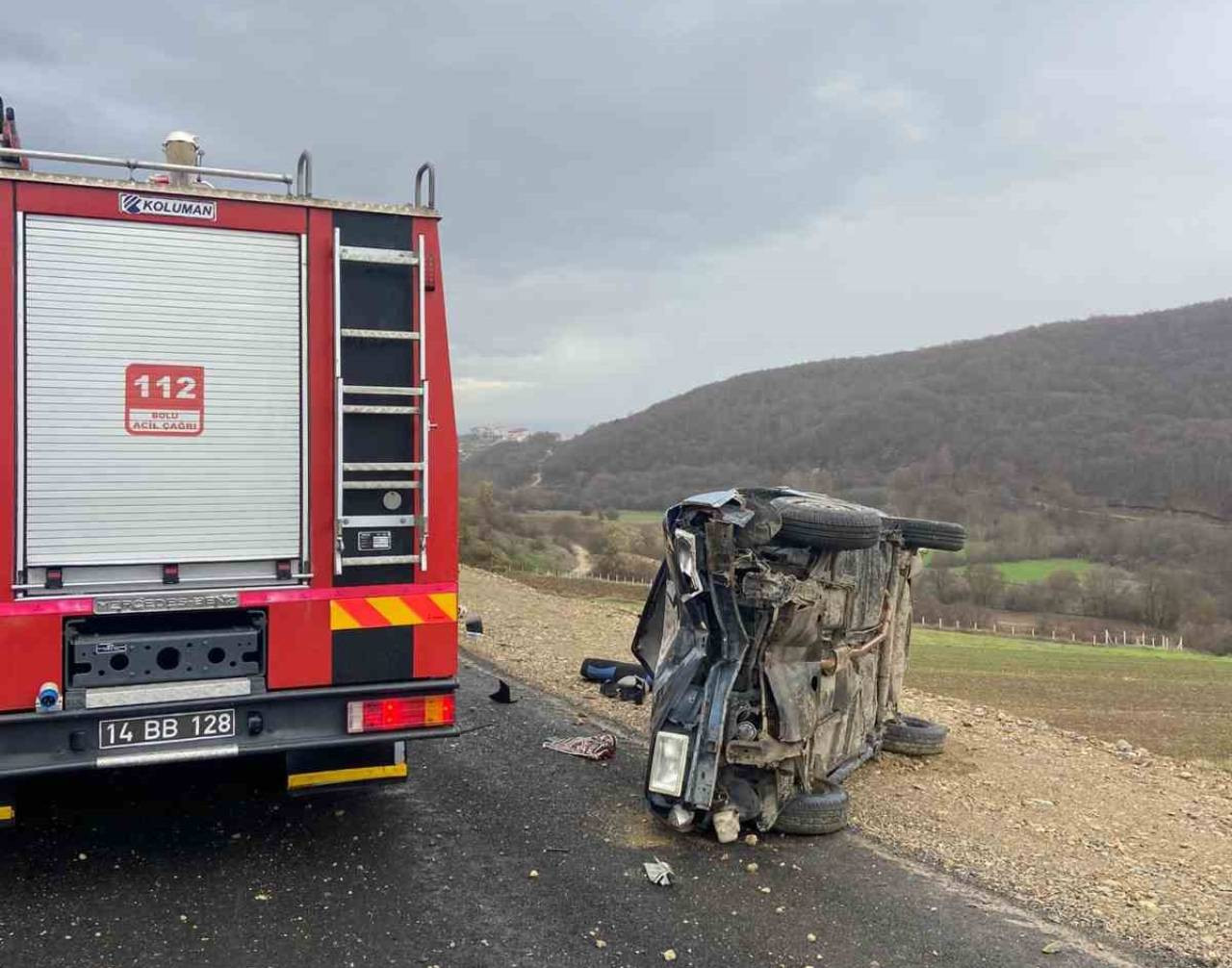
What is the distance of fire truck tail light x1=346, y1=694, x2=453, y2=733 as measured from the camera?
486 centimetres

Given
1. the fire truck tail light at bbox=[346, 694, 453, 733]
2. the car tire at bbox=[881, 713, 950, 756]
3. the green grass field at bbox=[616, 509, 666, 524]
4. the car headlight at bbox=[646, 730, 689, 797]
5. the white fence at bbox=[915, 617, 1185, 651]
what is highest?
the fire truck tail light at bbox=[346, 694, 453, 733]

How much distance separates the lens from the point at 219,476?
4641mm

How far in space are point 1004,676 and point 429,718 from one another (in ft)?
84.9

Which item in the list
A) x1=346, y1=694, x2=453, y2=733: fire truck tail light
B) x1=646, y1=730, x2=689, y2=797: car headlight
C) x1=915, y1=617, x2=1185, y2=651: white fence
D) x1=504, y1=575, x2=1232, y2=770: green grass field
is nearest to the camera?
x1=346, y1=694, x2=453, y2=733: fire truck tail light

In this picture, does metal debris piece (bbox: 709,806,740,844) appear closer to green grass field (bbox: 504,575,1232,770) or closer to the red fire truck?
the red fire truck

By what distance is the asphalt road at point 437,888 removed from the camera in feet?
→ 13.5

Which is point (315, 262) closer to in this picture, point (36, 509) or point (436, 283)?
point (436, 283)

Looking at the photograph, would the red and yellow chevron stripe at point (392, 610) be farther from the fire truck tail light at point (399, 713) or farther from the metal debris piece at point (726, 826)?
the metal debris piece at point (726, 826)

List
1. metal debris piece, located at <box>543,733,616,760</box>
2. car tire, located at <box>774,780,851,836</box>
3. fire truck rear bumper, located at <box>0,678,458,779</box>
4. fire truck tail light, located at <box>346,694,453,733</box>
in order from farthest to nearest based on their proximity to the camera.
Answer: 1. metal debris piece, located at <box>543,733,616,760</box>
2. car tire, located at <box>774,780,851,836</box>
3. fire truck tail light, located at <box>346,694,453,733</box>
4. fire truck rear bumper, located at <box>0,678,458,779</box>

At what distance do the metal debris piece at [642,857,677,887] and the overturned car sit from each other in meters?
0.29

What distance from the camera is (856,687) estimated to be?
21.2 ft

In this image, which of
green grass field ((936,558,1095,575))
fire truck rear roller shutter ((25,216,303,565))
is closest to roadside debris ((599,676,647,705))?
fire truck rear roller shutter ((25,216,303,565))

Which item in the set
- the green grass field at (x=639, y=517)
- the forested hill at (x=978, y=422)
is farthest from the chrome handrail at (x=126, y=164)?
the forested hill at (x=978, y=422)

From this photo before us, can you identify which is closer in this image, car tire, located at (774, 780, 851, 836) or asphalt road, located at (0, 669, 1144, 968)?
asphalt road, located at (0, 669, 1144, 968)
